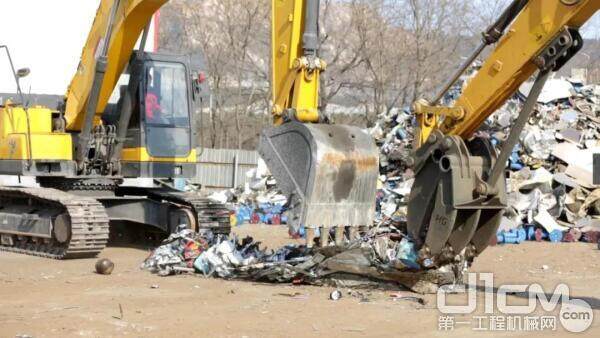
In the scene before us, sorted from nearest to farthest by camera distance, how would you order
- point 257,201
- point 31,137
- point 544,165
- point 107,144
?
point 31,137
point 107,144
point 544,165
point 257,201

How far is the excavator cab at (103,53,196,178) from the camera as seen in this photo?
1291 centimetres

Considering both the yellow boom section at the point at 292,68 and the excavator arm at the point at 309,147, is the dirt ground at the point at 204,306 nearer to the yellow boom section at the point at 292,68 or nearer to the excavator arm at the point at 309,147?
the excavator arm at the point at 309,147

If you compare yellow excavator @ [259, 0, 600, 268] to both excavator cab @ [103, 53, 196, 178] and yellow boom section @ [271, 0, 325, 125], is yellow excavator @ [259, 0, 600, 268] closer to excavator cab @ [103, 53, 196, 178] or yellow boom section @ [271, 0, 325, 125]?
yellow boom section @ [271, 0, 325, 125]

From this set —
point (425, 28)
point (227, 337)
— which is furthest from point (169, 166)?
point (425, 28)

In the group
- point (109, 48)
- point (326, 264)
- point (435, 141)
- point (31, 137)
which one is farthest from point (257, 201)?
point (435, 141)

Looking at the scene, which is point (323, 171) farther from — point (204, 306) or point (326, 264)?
point (204, 306)

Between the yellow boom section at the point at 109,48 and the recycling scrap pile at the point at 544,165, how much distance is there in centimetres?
414

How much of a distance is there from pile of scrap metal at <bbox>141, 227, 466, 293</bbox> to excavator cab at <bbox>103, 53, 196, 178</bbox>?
2397 millimetres

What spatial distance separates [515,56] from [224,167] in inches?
890

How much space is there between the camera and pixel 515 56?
8367 mm

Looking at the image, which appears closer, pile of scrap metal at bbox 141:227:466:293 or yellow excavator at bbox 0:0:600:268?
yellow excavator at bbox 0:0:600:268

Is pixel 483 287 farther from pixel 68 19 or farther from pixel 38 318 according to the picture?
pixel 68 19

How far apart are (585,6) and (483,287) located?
3148 millimetres

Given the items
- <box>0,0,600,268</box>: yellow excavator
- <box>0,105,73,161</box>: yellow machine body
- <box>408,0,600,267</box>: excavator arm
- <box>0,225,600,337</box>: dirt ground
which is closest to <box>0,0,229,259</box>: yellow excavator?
<box>0,105,73,161</box>: yellow machine body
